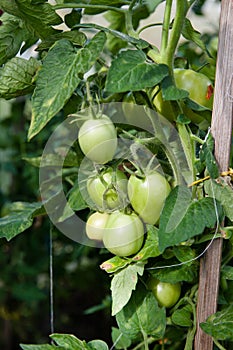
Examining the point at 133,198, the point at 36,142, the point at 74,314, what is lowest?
the point at 74,314

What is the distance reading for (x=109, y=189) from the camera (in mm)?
538

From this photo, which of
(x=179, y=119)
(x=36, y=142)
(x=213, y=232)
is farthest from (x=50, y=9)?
(x=36, y=142)

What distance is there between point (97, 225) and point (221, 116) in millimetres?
160

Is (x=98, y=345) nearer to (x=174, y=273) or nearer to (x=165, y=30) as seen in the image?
(x=174, y=273)

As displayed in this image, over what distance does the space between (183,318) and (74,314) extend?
54.8 inches

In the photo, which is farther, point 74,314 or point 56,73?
point 74,314

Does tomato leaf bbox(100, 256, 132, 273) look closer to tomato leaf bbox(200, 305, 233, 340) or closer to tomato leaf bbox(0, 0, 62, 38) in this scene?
tomato leaf bbox(200, 305, 233, 340)

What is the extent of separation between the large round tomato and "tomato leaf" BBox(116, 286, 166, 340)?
0.18 meters

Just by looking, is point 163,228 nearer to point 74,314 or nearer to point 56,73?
point 56,73

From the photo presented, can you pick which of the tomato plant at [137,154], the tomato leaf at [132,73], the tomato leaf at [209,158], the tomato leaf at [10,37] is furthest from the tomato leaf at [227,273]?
the tomato leaf at [10,37]

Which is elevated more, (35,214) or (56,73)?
(56,73)

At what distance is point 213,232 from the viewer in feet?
1.77

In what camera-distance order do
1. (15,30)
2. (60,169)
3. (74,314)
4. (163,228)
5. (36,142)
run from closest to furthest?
(163,228) < (15,30) < (60,169) < (36,142) < (74,314)

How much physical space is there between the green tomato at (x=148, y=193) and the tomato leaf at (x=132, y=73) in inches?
3.7
